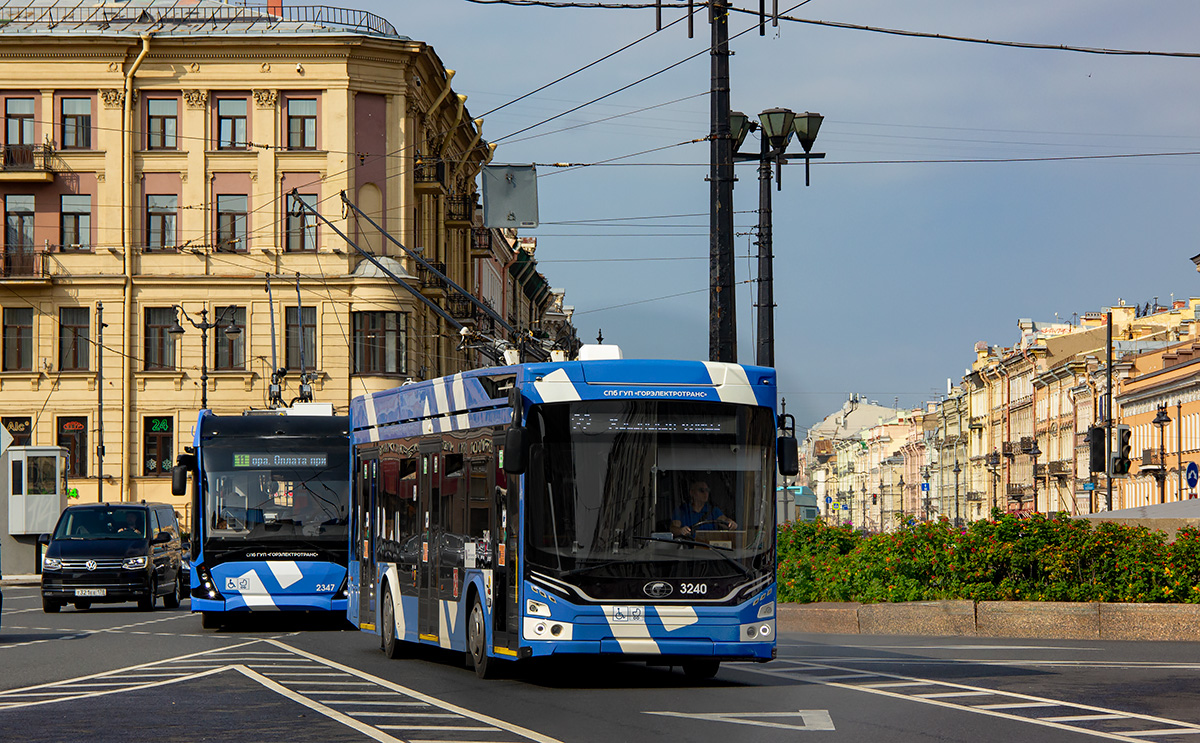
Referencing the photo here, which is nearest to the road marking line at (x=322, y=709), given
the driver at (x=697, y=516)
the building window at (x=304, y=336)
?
the driver at (x=697, y=516)

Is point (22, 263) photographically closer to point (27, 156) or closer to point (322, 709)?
point (27, 156)

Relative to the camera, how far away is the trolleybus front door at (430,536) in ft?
61.3

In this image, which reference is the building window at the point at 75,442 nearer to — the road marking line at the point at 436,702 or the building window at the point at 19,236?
the building window at the point at 19,236

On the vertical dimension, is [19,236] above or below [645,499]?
above

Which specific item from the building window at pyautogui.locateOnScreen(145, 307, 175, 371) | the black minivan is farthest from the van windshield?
the building window at pyautogui.locateOnScreen(145, 307, 175, 371)

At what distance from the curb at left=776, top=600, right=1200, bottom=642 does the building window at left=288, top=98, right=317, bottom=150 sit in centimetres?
3780

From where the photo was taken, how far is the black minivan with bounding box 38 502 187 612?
32844mm

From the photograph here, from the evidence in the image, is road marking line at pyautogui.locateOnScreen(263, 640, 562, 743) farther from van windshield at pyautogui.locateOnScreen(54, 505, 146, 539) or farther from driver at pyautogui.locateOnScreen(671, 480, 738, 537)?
van windshield at pyautogui.locateOnScreen(54, 505, 146, 539)

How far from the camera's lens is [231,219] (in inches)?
2295

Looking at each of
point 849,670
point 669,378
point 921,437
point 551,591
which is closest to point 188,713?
point 551,591

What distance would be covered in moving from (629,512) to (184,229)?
44.9 metres

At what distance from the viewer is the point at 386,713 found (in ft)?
45.0

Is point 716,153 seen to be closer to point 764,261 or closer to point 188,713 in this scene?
point 764,261

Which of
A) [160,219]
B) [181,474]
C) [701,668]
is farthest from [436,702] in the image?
[160,219]
